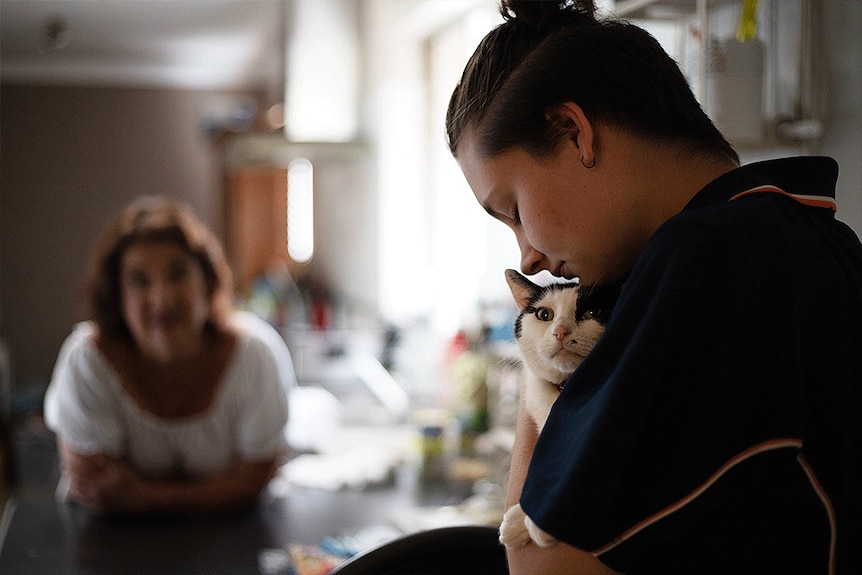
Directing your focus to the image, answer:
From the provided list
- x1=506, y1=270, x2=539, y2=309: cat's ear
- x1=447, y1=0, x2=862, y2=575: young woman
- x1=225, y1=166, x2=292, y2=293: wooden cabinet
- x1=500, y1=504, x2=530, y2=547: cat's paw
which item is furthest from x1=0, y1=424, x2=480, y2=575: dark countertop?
x1=225, y1=166, x2=292, y2=293: wooden cabinet

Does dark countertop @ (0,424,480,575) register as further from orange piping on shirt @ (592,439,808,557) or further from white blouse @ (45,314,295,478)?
orange piping on shirt @ (592,439,808,557)

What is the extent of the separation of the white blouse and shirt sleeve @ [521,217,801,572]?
60.1 inches

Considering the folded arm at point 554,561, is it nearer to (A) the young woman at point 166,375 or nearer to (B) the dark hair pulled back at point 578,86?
(B) the dark hair pulled back at point 578,86

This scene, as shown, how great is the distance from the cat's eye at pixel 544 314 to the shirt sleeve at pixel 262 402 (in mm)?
1249

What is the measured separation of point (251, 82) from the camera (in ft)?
23.8

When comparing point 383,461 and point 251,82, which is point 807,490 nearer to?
point 383,461

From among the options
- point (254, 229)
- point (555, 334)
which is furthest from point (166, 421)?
point (254, 229)

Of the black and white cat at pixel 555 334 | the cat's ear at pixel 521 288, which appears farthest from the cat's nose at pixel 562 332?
the cat's ear at pixel 521 288

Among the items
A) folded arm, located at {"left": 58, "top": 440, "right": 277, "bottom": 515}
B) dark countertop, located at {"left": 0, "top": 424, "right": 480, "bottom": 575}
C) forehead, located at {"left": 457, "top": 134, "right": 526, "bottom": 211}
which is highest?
forehead, located at {"left": 457, "top": 134, "right": 526, "bottom": 211}

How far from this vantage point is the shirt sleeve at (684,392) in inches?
20.9

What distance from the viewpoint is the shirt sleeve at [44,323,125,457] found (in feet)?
6.31

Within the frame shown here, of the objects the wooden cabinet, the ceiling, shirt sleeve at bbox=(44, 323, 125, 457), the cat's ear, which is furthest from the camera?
the wooden cabinet

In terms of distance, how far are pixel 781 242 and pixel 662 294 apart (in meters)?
0.09

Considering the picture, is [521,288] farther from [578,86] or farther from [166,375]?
[166,375]
